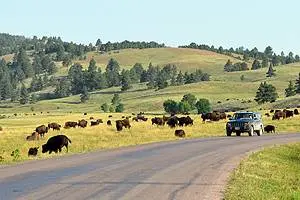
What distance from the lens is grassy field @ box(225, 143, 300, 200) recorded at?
1617cm

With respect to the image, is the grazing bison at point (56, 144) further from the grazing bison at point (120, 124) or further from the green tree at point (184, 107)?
the green tree at point (184, 107)

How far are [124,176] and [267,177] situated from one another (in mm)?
5423

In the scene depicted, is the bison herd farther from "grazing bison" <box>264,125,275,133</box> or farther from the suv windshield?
the suv windshield

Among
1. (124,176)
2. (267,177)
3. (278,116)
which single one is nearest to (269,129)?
(278,116)

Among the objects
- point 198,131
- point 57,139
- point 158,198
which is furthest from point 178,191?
point 198,131

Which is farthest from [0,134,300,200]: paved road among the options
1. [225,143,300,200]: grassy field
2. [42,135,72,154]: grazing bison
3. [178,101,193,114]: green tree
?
[178,101,193,114]: green tree

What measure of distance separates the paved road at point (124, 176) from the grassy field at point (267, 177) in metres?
0.49

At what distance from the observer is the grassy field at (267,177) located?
53.1 ft

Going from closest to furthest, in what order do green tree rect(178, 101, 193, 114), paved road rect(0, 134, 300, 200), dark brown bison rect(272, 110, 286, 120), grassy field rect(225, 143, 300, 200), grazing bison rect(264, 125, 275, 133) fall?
paved road rect(0, 134, 300, 200) → grassy field rect(225, 143, 300, 200) → grazing bison rect(264, 125, 275, 133) → dark brown bison rect(272, 110, 286, 120) → green tree rect(178, 101, 193, 114)

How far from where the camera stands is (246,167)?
2273cm

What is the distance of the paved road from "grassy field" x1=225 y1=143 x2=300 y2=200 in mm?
488

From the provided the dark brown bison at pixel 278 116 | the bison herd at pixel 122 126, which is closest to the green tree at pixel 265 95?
the bison herd at pixel 122 126

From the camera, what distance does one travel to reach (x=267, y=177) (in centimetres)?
2114

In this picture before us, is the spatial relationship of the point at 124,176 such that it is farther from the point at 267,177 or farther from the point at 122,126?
the point at 122,126
